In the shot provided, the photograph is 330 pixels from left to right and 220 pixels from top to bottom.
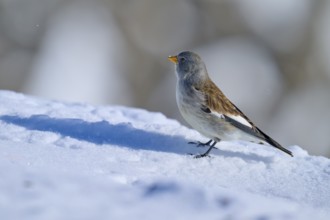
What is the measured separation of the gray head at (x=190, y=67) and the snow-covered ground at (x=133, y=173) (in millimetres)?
473

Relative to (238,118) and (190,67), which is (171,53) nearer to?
(190,67)

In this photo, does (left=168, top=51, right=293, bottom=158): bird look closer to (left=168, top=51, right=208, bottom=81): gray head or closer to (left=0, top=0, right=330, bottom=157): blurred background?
(left=168, top=51, right=208, bottom=81): gray head

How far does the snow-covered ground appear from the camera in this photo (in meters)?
3.37

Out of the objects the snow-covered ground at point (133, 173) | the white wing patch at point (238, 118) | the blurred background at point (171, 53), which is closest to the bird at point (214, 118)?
the white wing patch at point (238, 118)

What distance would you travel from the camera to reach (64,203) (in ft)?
10.8

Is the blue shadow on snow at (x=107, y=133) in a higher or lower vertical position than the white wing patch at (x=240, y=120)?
lower

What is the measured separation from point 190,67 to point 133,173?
5.84 ft

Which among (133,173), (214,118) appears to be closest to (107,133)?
(214,118)

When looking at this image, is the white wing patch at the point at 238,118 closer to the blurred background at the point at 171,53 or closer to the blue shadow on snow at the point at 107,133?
the blue shadow on snow at the point at 107,133

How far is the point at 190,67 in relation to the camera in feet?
18.0

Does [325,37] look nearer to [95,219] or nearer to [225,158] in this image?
[225,158]

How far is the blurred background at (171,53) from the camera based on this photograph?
46.2ft

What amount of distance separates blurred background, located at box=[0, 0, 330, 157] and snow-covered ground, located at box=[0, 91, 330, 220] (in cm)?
812

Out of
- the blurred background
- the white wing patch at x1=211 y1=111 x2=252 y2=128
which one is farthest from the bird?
the blurred background
